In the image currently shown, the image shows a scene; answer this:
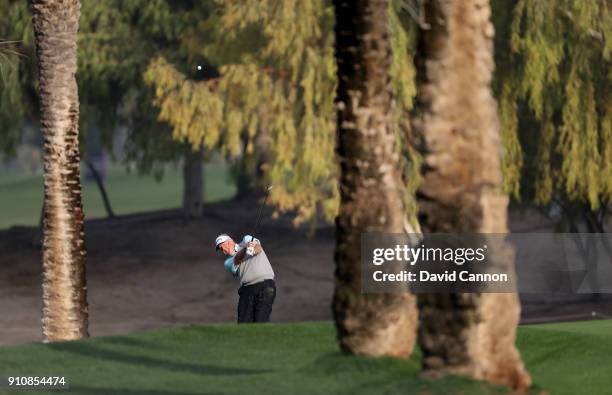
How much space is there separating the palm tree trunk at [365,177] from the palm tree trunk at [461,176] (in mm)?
895

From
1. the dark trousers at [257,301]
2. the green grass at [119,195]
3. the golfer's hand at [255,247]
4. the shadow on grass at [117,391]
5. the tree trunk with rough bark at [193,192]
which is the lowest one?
the green grass at [119,195]

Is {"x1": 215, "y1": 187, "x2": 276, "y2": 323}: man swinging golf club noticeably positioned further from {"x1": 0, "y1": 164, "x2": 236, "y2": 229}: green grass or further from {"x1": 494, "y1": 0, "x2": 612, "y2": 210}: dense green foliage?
{"x1": 0, "y1": 164, "x2": 236, "y2": 229}: green grass

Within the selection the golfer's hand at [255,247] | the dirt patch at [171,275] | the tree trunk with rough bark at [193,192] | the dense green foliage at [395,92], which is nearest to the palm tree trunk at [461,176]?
the golfer's hand at [255,247]

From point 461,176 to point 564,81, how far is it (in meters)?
14.2

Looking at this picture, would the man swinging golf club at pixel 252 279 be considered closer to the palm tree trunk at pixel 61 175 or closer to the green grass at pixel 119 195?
the palm tree trunk at pixel 61 175

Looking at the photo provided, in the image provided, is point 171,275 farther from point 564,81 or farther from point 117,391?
point 117,391

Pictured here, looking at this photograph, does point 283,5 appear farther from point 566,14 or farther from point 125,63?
point 125,63

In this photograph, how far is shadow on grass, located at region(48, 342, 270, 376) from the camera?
14.1m

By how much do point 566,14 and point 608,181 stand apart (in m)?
2.92

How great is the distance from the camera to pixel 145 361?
14.9 meters

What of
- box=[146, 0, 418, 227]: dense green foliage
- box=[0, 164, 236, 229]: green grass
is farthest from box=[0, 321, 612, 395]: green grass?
box=[0, 164, 236, 229]: green grass

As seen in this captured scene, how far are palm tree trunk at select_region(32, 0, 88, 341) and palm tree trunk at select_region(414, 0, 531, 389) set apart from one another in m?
8.50

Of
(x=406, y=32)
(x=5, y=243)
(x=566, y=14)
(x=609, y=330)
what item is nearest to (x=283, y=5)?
(x=406, y=32)

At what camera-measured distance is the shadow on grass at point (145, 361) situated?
1408 cm
